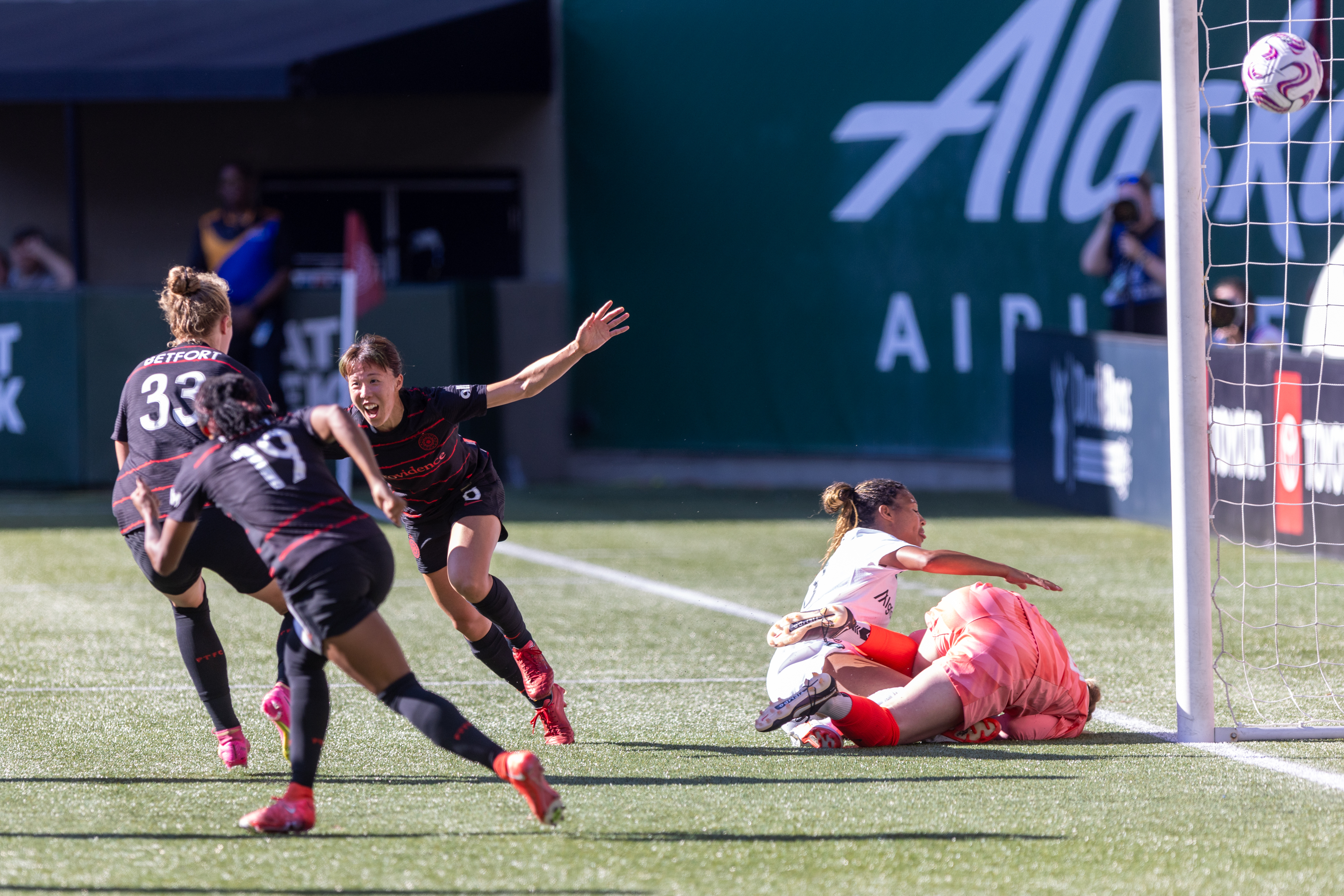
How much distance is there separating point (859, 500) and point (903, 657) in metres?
0.59

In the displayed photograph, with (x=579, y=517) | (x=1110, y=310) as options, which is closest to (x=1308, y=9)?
(x=1110, y=310)

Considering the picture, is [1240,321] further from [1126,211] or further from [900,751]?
[900,751]

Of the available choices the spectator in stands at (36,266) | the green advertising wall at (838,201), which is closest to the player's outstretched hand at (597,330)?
the green advertising wall at (838,201)

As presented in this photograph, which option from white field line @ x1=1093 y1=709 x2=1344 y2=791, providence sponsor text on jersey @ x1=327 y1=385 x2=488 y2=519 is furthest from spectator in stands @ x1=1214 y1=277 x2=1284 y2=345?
providence sponsor text on jersey @ x1=327 y1=385 x2=488 y2=519

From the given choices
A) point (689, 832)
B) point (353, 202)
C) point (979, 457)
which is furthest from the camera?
point (353, 202)

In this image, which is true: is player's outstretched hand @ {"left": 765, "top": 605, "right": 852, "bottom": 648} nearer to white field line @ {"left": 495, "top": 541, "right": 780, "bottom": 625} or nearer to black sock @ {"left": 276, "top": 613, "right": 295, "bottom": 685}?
black sock @ {"left": 276, "top": 613, "right": 295, "bottom": 685}

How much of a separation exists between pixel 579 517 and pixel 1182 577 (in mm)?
8625

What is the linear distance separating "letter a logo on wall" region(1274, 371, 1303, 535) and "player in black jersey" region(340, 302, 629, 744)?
581 centimetres

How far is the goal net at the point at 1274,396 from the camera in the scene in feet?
22.4

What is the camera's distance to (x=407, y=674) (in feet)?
14.4

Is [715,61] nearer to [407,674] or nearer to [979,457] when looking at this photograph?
[979,457]

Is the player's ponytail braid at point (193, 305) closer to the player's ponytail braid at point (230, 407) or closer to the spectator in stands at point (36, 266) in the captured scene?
the player's ponytail braid at point (230, 407)

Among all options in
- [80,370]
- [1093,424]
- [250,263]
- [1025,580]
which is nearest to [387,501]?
[1025,580]

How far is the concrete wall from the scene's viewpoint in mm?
17688
